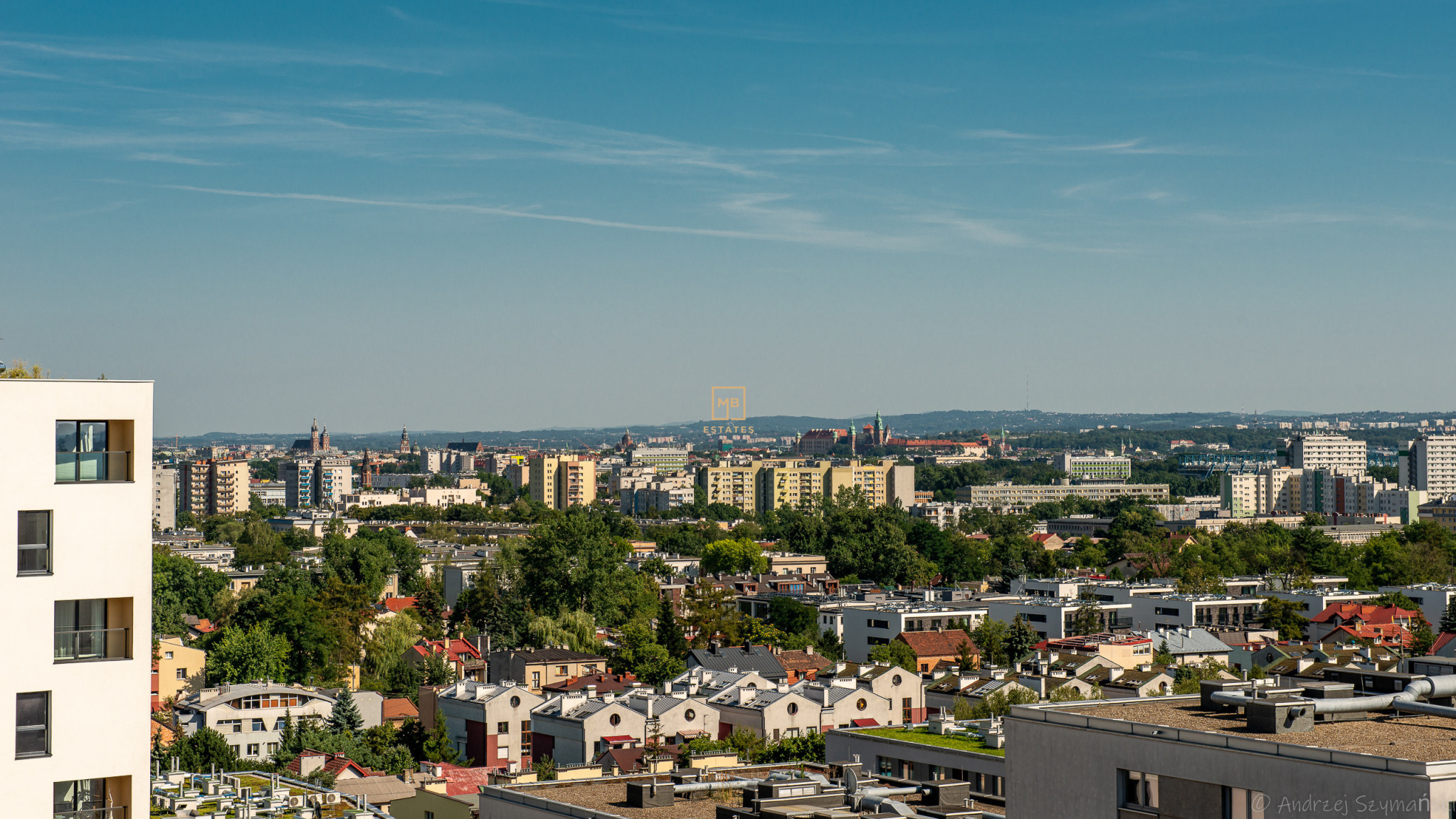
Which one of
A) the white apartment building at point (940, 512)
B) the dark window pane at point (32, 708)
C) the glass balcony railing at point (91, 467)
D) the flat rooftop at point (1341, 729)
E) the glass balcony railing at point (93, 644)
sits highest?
the glass balcony railing at point (91, 467)

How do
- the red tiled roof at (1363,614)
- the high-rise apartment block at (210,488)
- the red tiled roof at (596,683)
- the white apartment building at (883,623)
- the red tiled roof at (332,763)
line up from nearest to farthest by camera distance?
the red tiled roof at (332,763)
the red tiled roof at (596,683)
the white apartment building at (883,623)
the red tiled roof at (1363,614)
the high-rise apartment block at (210,488)

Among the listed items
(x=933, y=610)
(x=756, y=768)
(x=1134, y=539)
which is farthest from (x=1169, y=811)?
(x=1134, y=539)

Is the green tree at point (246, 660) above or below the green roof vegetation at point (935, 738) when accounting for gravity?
below

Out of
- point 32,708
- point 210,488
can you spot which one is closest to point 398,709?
point 32,708

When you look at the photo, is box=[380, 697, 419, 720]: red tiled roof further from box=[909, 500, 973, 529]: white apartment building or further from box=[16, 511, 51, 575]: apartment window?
box=[909, 500, 973, 529]: white apartment building

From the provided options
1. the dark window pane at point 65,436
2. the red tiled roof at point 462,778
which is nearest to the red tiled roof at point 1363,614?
the red tiled roof at point 462,778

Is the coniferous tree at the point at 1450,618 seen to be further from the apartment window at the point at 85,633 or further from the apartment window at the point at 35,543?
the apartment window at the point at 35,543

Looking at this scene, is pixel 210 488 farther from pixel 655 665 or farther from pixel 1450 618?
pixel 1450 618
